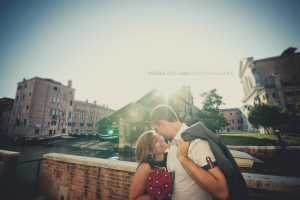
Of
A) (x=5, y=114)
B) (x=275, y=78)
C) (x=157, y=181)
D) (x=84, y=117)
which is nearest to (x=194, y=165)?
(x=157, y=181)

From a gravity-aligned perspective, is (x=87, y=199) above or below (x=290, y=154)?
below

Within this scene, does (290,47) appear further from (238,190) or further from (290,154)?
(238,190)

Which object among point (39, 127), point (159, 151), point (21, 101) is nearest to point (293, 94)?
point (159, 151)

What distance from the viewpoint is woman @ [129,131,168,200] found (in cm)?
166

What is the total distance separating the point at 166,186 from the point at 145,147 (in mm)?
679

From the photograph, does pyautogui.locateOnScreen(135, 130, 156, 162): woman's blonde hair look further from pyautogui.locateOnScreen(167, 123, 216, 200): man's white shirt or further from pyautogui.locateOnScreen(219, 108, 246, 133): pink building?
pyautogui.locateOnScreen(219, 108, 246, 133): pink building

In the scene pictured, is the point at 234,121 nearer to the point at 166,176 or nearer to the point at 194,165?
the point at 166,176

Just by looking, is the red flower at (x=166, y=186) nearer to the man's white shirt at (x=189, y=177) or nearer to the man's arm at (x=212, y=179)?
the man's white shirt at (x=189, y=177)

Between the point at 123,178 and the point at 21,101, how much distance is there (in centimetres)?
5190

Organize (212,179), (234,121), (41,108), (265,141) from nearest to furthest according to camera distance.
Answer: (212,179), (265,141), (41,108), (234,121)

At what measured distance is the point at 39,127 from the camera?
34312mm

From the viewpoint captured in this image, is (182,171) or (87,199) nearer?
(182,171)

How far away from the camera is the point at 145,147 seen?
6.77ft

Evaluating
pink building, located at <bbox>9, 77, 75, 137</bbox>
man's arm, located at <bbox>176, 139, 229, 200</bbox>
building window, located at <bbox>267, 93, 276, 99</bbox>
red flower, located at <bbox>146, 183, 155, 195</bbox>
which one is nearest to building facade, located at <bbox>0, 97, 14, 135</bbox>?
pink building, located at <bbox>9, 77, 75, 137</bbox>
